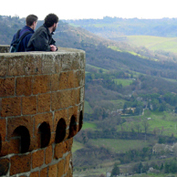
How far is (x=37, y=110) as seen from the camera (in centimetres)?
398

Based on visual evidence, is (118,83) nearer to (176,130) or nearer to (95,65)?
(95,65)

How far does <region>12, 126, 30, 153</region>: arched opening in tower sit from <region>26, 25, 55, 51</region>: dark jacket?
111cm

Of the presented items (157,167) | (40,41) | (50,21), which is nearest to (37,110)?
(40,41)

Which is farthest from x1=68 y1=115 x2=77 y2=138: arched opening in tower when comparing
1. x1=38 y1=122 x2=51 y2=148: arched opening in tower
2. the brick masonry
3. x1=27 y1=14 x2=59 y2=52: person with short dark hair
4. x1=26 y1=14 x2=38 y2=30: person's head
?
x1=26 y1=14 x2=38 y2=30: person's head

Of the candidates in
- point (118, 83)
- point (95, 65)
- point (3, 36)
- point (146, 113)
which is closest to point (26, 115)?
point (146, 113)

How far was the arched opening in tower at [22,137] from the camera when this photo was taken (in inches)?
153

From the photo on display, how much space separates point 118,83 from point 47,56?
6276 inches

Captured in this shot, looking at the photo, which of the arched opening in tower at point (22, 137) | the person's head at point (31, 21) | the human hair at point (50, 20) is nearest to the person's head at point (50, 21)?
the human hair at point (50, 20)

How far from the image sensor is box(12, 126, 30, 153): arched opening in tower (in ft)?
12.8

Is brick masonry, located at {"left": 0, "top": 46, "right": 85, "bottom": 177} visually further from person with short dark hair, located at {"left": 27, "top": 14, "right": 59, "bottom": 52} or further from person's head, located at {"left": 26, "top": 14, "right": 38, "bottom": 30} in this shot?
person's head, located at {"left": 26, "top": 14, "right": 38, "bottom": 30}

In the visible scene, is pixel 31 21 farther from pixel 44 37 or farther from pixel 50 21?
pixel 44 37

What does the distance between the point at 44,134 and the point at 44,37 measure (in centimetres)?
128

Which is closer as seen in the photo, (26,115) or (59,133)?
(26,115)

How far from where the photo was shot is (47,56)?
13.4ft
